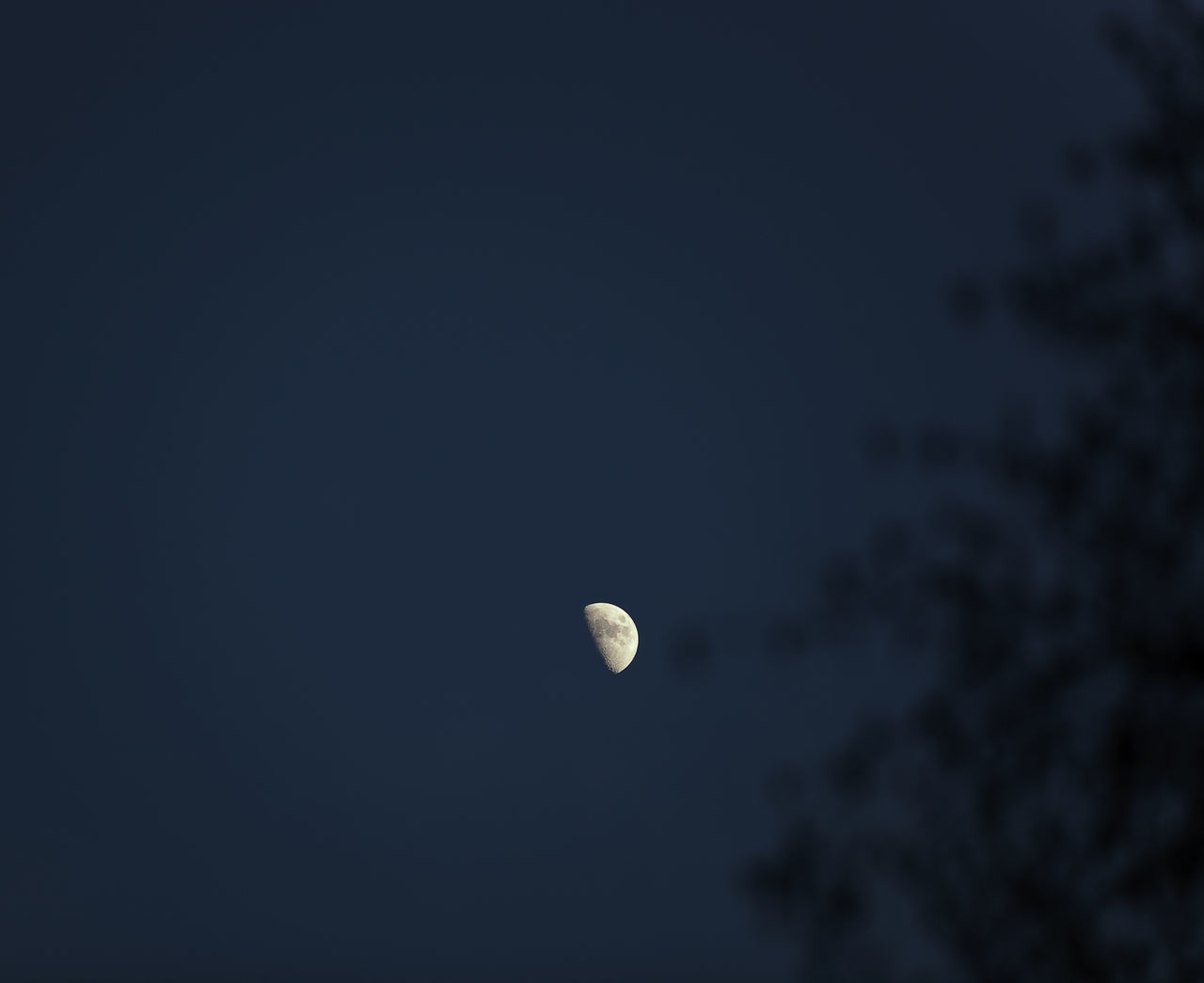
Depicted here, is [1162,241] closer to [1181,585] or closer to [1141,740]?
[1181,585]

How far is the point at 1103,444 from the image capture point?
3557mm

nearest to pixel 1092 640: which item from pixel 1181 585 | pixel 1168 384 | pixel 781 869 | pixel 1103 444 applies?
pixel 1181 585

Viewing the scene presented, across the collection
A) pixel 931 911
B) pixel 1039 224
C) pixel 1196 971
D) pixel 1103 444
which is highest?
pixel 1039 224

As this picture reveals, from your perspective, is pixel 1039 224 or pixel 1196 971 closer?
pixel 1196 971

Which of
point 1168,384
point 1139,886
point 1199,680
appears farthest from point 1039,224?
point 1139,886

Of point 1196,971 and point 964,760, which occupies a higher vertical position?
point 964,760

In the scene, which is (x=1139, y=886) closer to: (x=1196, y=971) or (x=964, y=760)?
(x=1196, y=971)

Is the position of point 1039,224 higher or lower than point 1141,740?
higher

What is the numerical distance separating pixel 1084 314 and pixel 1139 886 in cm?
165

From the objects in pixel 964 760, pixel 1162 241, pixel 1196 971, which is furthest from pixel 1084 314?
pixel 1196 971

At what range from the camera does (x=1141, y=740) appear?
11.3 feet

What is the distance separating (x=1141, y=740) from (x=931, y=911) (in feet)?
2.74

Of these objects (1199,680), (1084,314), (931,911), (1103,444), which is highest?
(1084,314)

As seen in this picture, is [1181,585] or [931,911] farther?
[931,911]
